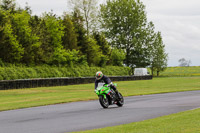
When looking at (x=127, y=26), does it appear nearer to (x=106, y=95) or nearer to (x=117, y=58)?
(x=117, y=58)

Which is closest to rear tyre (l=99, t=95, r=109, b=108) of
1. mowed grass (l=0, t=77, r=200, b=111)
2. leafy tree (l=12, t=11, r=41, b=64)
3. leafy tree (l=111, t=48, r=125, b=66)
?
mowed grass (l=0, t=77, r=200, b=111)

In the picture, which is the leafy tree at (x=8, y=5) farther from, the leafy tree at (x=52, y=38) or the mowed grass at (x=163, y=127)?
the mowed grass at (x=163, y=127)

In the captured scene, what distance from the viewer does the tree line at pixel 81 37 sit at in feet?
164

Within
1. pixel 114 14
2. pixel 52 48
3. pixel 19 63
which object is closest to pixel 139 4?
pixel 114 14

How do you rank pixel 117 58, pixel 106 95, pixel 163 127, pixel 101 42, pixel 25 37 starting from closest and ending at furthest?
pixel 163 127 < pixel 106 95 < pixel 25 37 < pixel 117 58 < pixel 101 42

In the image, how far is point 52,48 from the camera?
59156 millimetres

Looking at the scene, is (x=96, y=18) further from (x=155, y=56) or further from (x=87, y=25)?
(x=155, y=56)

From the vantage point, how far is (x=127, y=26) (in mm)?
88062

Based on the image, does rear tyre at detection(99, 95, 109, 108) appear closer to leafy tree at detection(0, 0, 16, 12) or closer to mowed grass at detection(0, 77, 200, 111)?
mowed grass at detection(0, 77, 200, 111)

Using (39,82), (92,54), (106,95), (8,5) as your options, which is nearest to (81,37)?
(92,54)

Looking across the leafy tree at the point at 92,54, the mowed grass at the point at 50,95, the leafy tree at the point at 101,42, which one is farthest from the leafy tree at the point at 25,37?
the leafy tree at the point at 101,42

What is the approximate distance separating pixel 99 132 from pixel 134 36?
257 feet

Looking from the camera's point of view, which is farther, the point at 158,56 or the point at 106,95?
the point at 158,56

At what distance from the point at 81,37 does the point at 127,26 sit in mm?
21287
